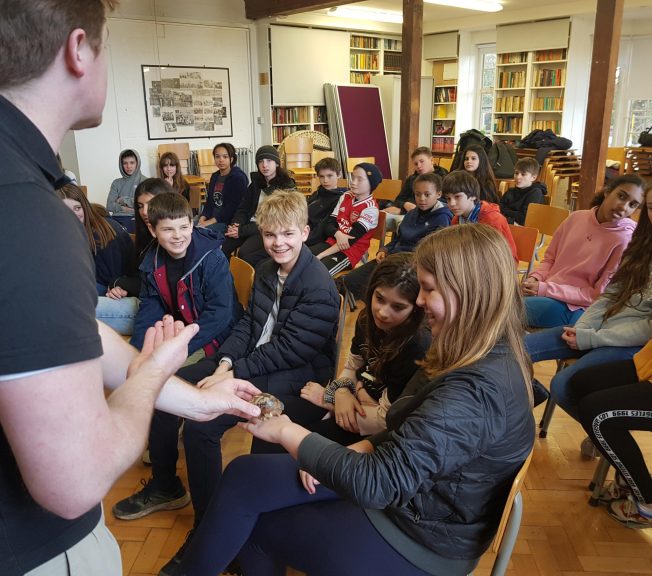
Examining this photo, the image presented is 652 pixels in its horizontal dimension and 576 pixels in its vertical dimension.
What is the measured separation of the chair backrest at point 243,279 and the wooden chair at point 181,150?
18.7 feet

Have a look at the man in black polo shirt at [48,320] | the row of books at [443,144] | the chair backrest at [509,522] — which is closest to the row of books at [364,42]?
the row of books at [443,144]

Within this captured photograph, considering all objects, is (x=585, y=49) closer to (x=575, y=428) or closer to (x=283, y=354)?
(x=575, y=428)

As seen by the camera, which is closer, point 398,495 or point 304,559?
point 398,495

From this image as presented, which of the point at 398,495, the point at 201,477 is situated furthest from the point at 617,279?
the point at 201,477

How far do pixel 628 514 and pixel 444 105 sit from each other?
9866 millimetres

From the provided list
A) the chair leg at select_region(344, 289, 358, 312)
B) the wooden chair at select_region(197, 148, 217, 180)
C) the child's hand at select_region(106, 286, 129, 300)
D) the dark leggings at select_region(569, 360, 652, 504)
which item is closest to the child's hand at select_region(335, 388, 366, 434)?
the dark leggings at select_region(569, 360, 652, 504)

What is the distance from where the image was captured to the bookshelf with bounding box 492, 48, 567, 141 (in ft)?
30.1

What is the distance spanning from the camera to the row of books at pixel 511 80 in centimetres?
957

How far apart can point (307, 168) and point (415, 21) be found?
3092mm

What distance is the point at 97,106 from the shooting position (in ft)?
2.43

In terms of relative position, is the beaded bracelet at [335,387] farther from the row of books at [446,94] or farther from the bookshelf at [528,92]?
the row of books at [446,94]

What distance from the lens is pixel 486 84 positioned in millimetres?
10312

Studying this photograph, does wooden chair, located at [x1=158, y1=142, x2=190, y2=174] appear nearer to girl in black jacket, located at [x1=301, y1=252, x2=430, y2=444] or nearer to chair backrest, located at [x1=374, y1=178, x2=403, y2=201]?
chair backrest, located at [x1=374, y1=178, x2=403, y2=201]

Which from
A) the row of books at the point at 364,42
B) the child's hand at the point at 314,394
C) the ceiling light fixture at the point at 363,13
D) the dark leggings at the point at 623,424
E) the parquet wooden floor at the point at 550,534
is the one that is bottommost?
the parquet wooden floor at the point at 550,534
